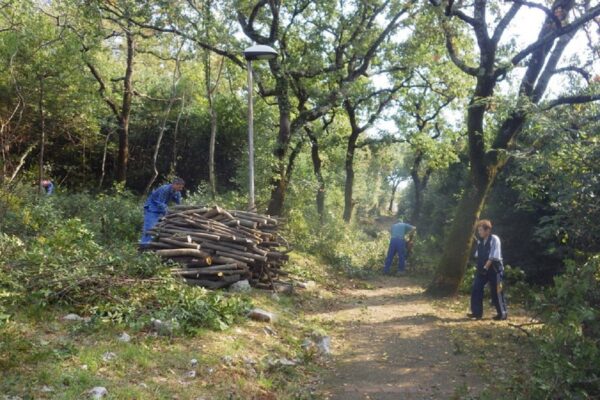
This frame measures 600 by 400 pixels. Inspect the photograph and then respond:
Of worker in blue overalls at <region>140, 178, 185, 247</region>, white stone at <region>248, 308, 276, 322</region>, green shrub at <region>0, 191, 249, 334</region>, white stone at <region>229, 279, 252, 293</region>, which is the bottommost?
white stone at <region>248, 308, 276, 322</region>

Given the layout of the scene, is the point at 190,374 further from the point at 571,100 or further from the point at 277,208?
the point at 277,208

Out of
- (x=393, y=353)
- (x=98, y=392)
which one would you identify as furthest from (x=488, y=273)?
(x=98, y=392)

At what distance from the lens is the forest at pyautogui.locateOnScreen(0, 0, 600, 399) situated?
4883 mm

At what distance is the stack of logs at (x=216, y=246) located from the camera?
7969mm

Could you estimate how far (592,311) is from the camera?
14.1 ft

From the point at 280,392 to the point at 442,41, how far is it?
362 inches

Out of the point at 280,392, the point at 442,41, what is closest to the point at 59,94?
the point at 442,41

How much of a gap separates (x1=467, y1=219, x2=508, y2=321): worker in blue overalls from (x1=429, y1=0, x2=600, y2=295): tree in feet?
5.37

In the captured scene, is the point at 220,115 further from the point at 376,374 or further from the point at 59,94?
the point at 376,374

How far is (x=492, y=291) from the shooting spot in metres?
8.80

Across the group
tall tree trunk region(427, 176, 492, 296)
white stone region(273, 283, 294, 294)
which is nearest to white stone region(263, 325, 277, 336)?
white stone region(273, 283, 294, 294)

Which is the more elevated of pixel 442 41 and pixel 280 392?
→ pixel 442 41

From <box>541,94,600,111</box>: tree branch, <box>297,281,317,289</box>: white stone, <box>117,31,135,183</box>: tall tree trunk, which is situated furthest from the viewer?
<box>117,31,135,183</box>: tall tree trunk

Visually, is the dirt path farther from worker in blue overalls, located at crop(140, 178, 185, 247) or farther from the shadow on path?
worker in blue overalls, located at crop(140, 178, 185, 247)
